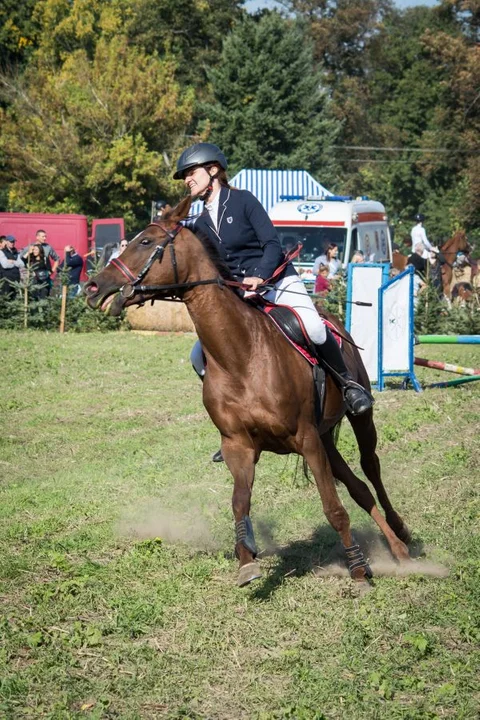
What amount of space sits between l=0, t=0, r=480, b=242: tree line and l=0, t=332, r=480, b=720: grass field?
30.7 meters

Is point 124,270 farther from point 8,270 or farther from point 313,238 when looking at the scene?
point 313,238

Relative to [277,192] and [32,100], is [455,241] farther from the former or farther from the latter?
[32,100]

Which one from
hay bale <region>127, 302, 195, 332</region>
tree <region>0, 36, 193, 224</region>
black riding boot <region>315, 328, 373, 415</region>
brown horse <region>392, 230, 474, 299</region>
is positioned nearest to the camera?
black riding boot <region>315, 328, 373, 415</region>

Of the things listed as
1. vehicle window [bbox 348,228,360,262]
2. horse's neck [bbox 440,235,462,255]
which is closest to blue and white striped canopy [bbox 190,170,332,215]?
horse's neck [bbox 440,235,462,255]

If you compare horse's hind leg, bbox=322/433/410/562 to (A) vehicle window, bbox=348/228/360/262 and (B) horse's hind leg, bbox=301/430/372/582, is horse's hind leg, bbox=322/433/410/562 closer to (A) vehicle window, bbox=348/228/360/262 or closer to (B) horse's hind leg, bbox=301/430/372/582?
(B) horse's hind leg, bbox=301/430/372/582

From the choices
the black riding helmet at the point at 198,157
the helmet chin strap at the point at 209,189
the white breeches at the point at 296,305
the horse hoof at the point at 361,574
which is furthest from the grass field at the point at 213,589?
the black riding helmet at the point at 198,157

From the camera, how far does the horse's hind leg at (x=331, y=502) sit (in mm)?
6664

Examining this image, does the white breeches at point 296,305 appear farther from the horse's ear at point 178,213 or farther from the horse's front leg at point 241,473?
the horse's ear at point 178,213

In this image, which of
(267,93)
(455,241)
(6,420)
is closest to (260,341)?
(6,420)

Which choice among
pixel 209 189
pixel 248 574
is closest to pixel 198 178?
pixel 209 189

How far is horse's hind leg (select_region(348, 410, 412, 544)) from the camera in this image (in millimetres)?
7906

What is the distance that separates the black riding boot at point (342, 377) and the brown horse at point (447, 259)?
829 inches

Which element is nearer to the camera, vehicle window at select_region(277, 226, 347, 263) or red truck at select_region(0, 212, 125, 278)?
vehicle window at select_region(277, 226, 347, 263)

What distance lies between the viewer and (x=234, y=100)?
50.6 metres
